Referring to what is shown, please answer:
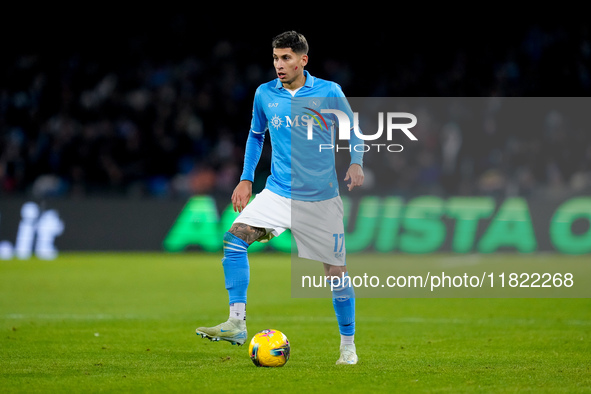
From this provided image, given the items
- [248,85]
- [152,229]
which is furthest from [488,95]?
[152,229]

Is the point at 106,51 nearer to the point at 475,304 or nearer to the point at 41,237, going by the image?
the point at 41,237

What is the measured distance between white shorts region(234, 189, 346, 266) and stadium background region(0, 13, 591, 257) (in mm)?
11673

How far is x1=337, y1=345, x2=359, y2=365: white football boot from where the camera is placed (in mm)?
6480

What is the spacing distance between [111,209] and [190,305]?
8.00 meters

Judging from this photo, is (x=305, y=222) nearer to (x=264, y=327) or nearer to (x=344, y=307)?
(x=344, y=307)

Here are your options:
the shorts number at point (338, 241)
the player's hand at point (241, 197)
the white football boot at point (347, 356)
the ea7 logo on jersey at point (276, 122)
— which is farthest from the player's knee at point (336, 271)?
the ea7 logo on jersey at point (276, 122)

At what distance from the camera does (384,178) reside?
18656mm

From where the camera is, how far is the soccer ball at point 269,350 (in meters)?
6.29

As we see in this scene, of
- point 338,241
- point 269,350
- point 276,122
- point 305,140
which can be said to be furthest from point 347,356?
point 276,122

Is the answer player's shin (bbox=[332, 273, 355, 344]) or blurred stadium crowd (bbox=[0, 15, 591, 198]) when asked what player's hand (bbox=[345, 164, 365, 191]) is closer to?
player's shin (bbox=[332, 273, 355, 344])

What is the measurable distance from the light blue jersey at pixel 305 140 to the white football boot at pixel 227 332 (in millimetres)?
1039

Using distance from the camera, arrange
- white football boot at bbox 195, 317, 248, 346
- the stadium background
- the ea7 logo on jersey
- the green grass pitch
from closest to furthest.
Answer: the green grass pitch → white football boot at bbox 195, 317, 248, 346 → the ea7 logo on jersey → the stadium background

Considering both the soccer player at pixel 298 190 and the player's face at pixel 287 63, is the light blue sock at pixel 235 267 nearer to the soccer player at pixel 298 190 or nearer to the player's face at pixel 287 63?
the soccer player at pixel 298 190

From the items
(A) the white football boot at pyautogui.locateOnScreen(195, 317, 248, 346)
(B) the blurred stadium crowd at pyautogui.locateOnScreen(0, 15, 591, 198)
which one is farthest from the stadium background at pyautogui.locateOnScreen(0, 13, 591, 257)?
(A) the white football boot at pyautogui.locateOnScreen(195, 317, 248, 346)
